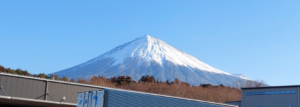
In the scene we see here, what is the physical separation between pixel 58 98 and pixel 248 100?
1271 inches

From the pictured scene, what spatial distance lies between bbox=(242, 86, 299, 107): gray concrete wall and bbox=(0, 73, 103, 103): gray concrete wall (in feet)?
94.5

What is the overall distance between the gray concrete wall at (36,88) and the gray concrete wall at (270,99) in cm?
2881

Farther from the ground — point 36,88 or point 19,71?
point 19,71

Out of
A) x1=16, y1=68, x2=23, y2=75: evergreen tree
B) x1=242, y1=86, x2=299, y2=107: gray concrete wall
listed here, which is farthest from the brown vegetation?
x1=242, y1=86, x2=299, y2=107: gray concrete wall

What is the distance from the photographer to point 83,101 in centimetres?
2458

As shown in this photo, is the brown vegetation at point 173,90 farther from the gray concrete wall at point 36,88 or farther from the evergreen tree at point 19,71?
the gray concrete wall at point 36,88

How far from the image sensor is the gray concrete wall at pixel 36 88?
31375mm

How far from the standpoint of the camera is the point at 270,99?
56188 millimetres

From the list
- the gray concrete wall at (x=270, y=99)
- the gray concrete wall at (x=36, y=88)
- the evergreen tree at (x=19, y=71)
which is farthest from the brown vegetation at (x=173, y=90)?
the gray concrete wall at (x=36, y=88)

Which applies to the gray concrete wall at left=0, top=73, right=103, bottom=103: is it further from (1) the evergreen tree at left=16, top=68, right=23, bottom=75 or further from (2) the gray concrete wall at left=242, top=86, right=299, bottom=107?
(1) the evergreen tree at left=16, top=68, right=23, bottom=75

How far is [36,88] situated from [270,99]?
33356 mm

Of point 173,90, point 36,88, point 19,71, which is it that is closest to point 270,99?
point 36,88


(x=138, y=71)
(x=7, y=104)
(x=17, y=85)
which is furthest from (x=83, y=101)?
(x=138, y=71)

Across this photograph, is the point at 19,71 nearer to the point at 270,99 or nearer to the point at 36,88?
the point at 270,99
